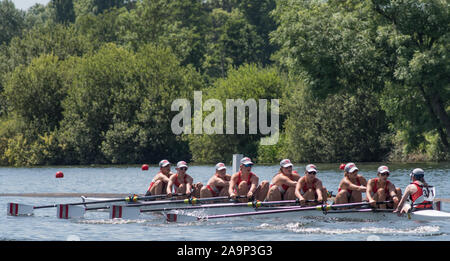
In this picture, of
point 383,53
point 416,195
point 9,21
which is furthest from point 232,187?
point 9,21

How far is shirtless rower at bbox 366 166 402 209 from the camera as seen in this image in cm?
2092

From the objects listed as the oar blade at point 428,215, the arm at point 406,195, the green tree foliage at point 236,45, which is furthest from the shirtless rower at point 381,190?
the green tree foliage at point 236,45

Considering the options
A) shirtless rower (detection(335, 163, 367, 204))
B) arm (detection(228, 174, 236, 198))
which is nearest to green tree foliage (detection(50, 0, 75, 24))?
arm (detection(228, 174, 236, 198))

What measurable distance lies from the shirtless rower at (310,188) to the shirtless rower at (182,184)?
14.2 feet

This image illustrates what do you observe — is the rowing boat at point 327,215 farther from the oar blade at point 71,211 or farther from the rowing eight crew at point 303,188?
the oar blade at point 71,211

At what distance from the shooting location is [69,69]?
6800 centimetres

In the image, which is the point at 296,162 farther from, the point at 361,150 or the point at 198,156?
the point at 198,156

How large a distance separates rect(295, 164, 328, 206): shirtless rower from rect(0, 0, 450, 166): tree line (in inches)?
867

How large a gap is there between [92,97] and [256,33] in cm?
2991

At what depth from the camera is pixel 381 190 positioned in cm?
2112

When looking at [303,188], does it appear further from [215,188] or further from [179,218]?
[179,218]

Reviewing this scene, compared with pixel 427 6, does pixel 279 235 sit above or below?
below
